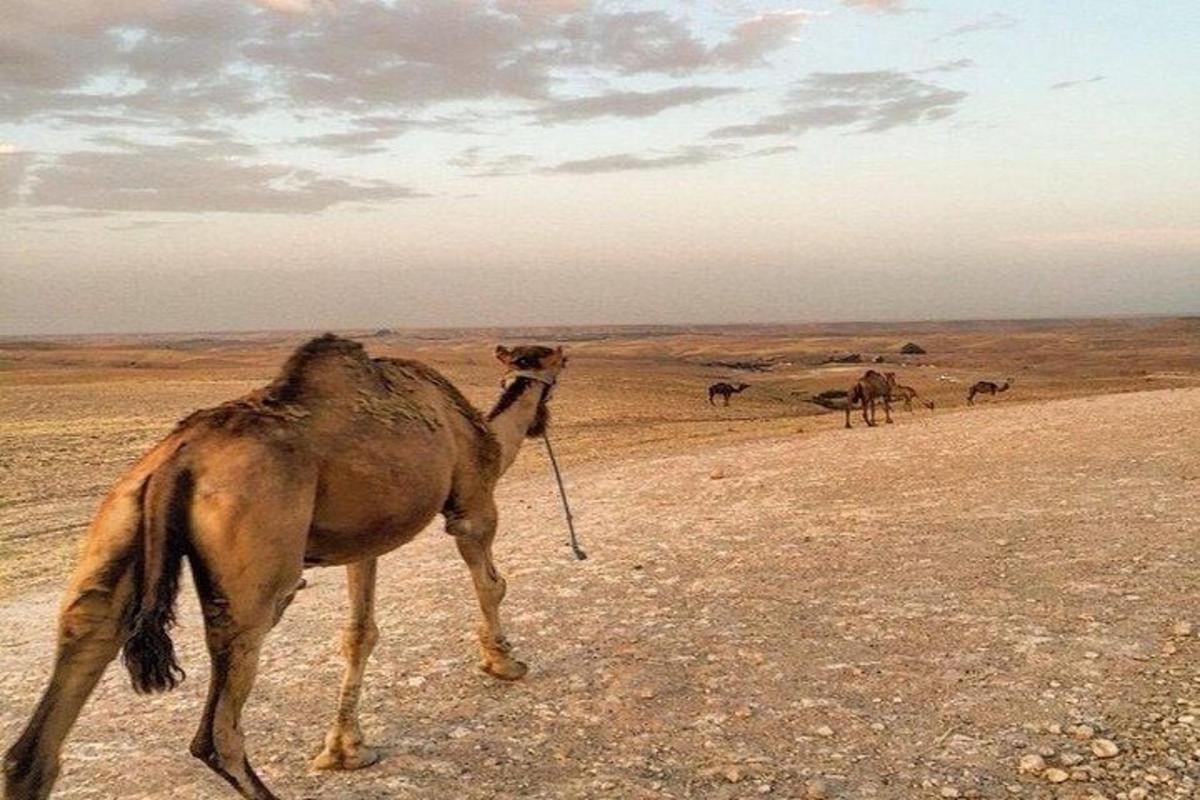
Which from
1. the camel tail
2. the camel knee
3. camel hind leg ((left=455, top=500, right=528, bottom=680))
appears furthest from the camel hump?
the camel knee

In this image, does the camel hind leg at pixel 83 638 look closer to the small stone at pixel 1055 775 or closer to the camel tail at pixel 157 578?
the camel tail at pixel 157 578

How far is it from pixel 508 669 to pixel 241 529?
10.2ft

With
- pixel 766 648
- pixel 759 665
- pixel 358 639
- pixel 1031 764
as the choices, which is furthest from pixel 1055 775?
pixel 358 639

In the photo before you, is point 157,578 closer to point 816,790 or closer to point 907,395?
point 816,790

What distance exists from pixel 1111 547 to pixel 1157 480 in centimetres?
394

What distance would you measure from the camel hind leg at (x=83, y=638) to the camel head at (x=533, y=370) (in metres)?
3.75

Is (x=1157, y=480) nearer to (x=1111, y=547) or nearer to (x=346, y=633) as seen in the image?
(x=1111, y=547)

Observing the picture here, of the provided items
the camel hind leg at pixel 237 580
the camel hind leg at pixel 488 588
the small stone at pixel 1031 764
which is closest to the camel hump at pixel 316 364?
the camel hind leg at pixel 237 580

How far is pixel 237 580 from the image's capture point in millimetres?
4547

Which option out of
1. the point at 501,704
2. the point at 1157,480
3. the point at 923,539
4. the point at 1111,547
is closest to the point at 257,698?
→ the point at 501,704

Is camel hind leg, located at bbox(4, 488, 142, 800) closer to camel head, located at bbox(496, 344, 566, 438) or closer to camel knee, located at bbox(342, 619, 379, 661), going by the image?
camel knee, located at bbox(342, 619, 379, 661)

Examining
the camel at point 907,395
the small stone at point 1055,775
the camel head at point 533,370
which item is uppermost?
the camel head at point 533,370

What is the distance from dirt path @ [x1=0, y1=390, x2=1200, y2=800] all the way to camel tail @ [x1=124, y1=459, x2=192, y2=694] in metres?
1.54

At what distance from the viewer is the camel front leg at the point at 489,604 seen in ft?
22.2
